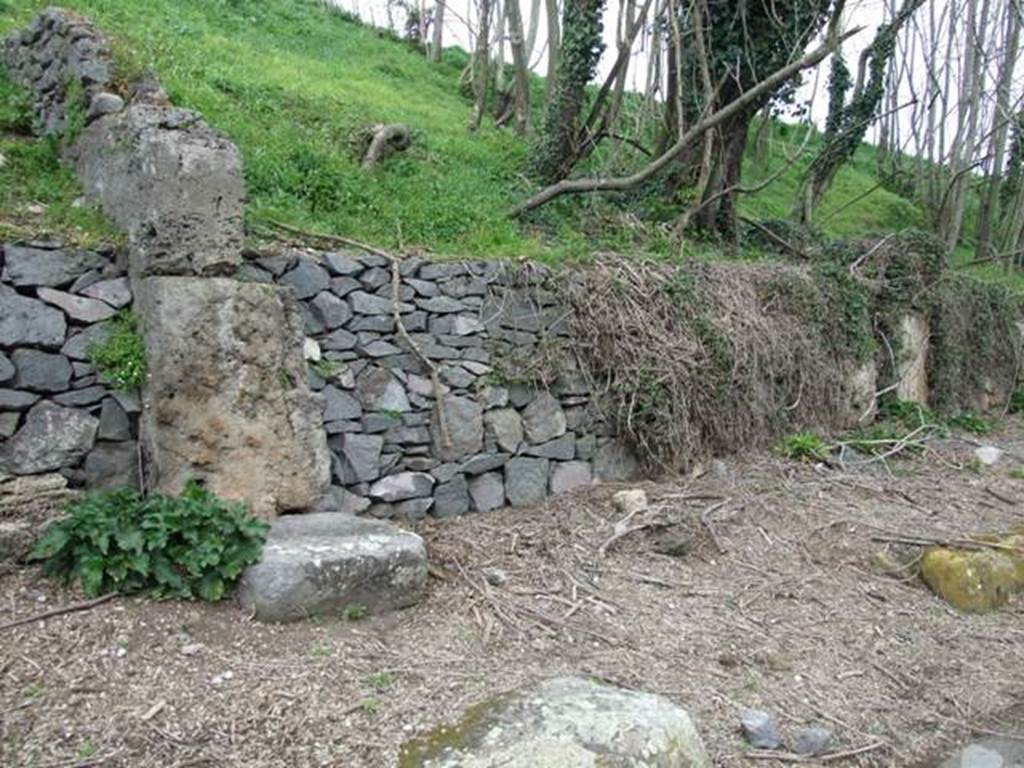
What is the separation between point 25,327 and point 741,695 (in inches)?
150

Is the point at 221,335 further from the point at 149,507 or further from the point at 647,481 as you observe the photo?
the point at 647,481

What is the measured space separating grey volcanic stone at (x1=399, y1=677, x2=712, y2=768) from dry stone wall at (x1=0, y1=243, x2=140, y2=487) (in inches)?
95.8

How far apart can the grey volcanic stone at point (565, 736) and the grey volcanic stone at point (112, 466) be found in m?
2.33

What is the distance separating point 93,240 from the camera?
411 cm

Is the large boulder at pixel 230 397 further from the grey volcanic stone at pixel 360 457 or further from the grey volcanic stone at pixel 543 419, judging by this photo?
the grey volcanic stone at pixel 543 419

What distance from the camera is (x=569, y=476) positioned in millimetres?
5617

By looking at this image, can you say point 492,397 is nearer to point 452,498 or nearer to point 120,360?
point 452,498

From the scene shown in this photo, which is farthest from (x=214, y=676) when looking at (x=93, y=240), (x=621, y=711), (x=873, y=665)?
(x=873, y=665)

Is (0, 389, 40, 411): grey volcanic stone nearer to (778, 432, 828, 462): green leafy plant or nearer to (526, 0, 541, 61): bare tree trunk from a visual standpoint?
(778, 432, 828, 462): green leafy plant

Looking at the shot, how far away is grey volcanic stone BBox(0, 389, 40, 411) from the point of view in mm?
3740

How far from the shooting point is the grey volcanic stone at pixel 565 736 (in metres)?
2.36

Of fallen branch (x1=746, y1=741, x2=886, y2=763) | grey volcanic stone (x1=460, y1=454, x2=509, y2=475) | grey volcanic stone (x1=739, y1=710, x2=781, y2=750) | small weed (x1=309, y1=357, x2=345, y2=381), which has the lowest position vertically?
fallen branch (x1=746, y1=741, x2=886, y2=763)

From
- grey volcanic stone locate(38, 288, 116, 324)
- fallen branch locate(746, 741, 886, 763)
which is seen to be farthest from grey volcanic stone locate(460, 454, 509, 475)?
fallen branch locate(746, 741, 886, 763)

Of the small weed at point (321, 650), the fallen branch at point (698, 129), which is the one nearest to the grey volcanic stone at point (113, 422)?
the small weed at point (321, 650)
